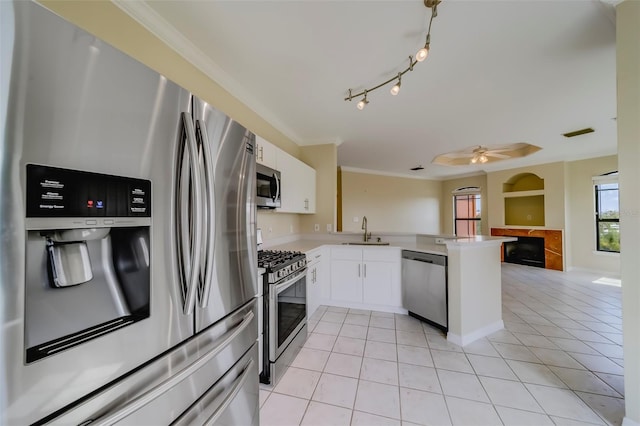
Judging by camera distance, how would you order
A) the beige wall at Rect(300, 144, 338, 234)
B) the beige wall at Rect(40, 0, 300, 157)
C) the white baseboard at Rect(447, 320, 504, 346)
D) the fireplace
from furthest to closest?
1. the fireplace
2. the beige wall at Rect(300, 144, 338, 234)
3. the white baseboard at Rect(447, 320, 504, 346)
4. the beige wall at Rect(40, 0, 300, 157)

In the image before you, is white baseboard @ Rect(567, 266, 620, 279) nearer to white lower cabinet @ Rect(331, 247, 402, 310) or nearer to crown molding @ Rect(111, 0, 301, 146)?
white lower cabinet @ Rect(331, 247, 402, 310)

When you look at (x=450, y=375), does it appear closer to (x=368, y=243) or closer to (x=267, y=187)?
(x=368, y=243)

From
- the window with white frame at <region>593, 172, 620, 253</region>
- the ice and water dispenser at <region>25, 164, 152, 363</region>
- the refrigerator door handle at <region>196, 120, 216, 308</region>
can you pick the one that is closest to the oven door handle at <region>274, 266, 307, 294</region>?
the refrigerator door handle at <region>196, 120, 216, 308</region>

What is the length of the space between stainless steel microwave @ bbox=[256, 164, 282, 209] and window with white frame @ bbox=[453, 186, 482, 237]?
21.6 ft

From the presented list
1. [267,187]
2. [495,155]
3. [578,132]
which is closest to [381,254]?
[267,187]

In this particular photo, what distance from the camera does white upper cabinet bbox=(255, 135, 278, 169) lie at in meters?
2.21

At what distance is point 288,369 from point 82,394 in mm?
1645

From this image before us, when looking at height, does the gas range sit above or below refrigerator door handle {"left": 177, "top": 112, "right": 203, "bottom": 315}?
below

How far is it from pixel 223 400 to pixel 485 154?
6.15 metres

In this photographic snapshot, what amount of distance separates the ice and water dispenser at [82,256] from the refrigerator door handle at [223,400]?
1.39 feet

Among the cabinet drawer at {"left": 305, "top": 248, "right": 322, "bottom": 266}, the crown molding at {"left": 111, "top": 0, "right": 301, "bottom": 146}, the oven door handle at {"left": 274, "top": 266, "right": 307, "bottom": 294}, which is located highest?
the crown molding at {"left": 111, "top": 0, "right": 301, "bottom": 146}

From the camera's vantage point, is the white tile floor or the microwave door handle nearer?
the microwave door handle

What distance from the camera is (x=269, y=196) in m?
2.35

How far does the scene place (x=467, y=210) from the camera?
24.3ft
